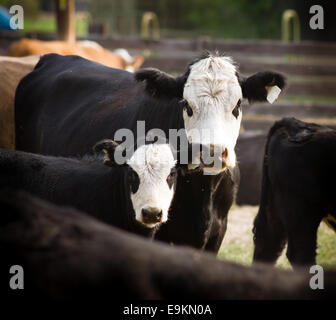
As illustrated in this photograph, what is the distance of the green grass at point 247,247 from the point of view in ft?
17.9

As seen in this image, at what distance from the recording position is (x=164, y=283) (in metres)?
1.70

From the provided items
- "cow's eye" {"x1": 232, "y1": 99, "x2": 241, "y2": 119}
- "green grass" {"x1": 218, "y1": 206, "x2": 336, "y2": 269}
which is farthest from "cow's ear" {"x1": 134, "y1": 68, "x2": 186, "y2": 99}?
"green grass" {"x1": 218, "y1": 206, "x2": 336, "y2": 269}

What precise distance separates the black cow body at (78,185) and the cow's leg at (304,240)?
1026 mm

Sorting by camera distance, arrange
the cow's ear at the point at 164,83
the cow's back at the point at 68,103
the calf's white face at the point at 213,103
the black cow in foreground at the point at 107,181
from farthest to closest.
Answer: the cow's back at the point at 68,103, the cow's ear at the point at 164,83, the calf's white face at the point at 213,103, the black cow in foreground at the point at 107,181

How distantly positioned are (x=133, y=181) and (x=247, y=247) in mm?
2641

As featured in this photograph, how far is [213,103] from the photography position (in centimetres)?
401

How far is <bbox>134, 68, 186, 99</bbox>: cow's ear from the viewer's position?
4270mm

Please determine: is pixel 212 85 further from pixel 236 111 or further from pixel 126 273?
pixel 126 273

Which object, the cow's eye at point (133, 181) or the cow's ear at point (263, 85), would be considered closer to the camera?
the cow's eye at point (133, 181)

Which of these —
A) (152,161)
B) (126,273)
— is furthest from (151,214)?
(126,273)

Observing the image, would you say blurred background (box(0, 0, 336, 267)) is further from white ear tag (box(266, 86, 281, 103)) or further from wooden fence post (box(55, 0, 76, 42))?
white ear tag (box(266, 86, 281, 103))

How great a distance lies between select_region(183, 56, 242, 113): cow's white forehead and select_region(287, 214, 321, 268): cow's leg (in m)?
0.94

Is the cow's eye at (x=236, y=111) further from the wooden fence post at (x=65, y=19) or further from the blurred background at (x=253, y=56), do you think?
the wooden fence post at (x=65, y=19)

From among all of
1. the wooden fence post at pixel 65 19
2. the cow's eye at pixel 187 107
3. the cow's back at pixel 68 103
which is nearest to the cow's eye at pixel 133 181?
the cow's eye at pixel 187 107
